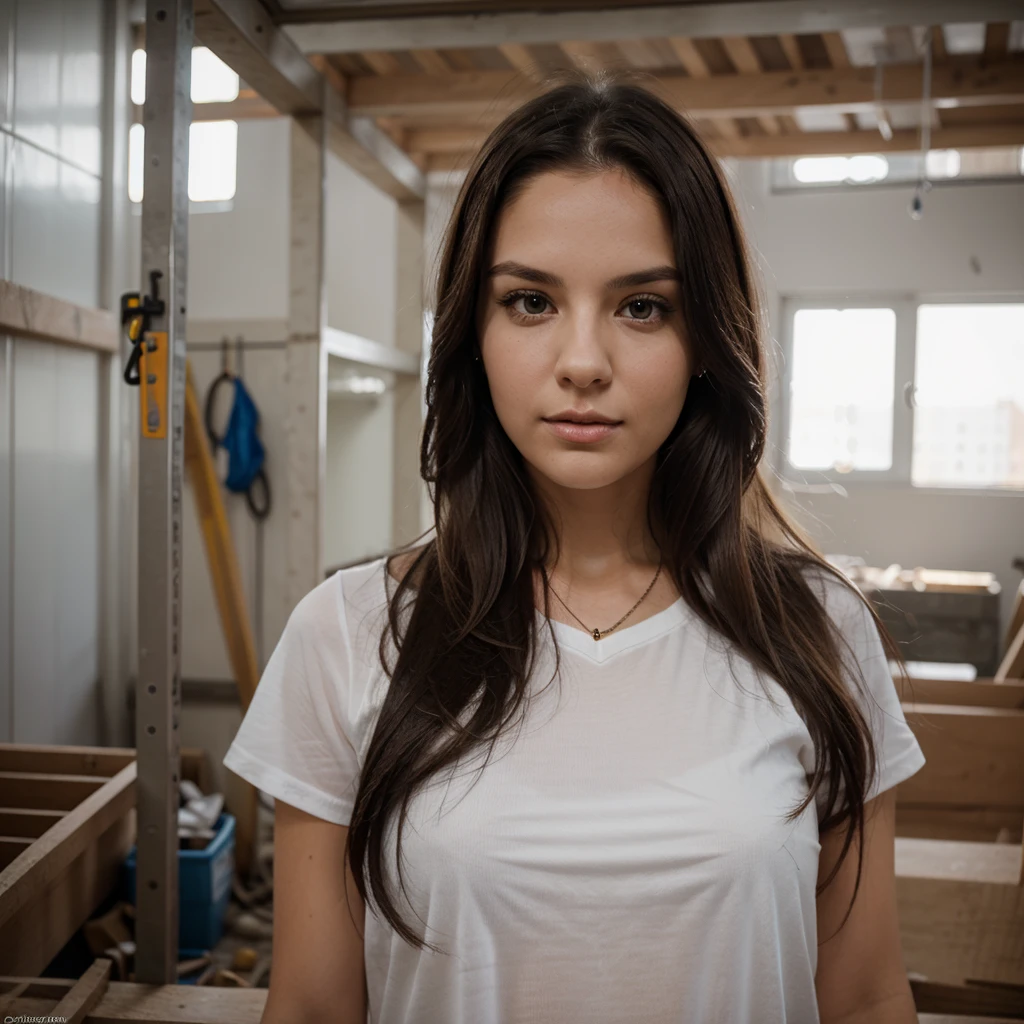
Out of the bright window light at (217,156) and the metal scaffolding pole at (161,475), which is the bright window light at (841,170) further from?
the metal scaffolding pole at (161,475)

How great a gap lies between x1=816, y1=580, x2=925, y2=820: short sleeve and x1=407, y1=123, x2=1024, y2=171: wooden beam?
9.77ft

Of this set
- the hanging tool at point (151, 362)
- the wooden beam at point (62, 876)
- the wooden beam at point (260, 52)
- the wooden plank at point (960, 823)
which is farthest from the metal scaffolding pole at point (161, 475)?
the wooden plank at point (960, 823)

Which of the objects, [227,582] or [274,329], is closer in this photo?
[227,582]

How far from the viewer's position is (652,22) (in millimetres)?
2361

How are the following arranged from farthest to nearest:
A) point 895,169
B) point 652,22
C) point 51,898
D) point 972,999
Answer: point 895,169
point 652,22
point 972,999
point 51,898

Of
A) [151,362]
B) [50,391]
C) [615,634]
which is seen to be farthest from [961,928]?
[50,391]

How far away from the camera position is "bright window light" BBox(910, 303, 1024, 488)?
253 inches

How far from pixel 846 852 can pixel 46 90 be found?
161cm

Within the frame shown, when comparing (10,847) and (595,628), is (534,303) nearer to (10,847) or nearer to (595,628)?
(595,628)

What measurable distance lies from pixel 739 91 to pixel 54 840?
2.70 meters

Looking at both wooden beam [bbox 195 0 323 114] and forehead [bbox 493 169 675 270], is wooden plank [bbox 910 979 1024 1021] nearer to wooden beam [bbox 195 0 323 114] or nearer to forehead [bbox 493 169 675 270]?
forehead [bbox 493 169 675 270]

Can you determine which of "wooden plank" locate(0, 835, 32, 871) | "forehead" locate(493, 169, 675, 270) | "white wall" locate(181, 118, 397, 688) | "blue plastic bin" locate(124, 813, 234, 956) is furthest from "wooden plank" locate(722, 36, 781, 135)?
"blue plastic bin" locate(124, 813, 234, 956)

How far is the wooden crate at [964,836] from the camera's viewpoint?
2066mm

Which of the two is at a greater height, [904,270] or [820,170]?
[820,170]
